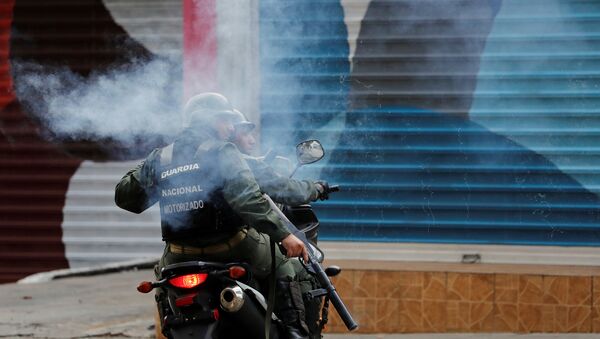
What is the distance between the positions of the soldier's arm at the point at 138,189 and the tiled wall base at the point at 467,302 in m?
2.66

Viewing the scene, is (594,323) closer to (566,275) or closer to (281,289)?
(566,275)

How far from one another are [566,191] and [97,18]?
4125 mm

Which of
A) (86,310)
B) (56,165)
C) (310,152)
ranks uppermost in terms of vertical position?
(310,152)

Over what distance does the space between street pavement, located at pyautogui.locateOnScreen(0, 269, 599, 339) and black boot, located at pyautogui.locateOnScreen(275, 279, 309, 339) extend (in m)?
2.40

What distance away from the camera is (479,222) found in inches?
301

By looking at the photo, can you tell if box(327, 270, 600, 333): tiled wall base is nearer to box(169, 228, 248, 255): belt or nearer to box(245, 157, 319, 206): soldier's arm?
box(245, 157, 319, 206): soldier's arm

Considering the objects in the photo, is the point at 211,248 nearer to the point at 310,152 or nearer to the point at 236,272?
the point at 236,272

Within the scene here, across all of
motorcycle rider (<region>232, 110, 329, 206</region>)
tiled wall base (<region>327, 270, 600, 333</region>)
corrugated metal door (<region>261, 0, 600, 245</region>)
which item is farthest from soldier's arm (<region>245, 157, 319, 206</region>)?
corrugated metal door (<region>261, 0, 600, 245</region>)

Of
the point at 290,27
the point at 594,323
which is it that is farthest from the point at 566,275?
the point at 290,27

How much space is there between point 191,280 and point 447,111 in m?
3.70

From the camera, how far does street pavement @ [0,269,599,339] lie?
23.6 ft

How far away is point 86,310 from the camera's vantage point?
26.5ft

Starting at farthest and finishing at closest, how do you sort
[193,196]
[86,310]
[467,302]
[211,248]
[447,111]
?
[86,310]
[447,111]
[467,302]
[211,248]
[193,196]

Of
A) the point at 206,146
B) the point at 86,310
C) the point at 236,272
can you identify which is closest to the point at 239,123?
the point at 206,146
